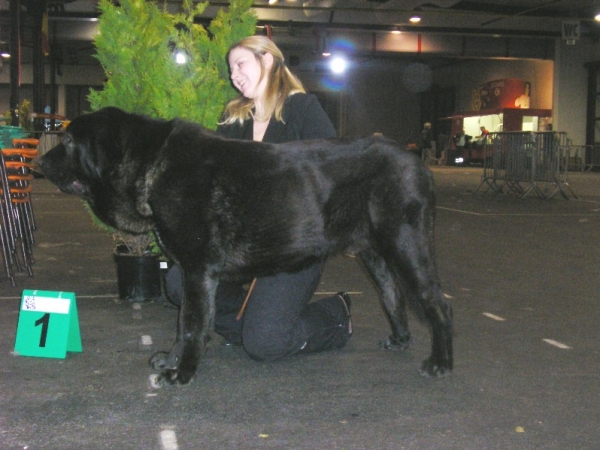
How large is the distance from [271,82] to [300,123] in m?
0.27

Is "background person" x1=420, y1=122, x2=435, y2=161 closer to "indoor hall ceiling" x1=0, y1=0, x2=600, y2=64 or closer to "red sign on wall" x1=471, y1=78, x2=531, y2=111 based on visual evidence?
"red sign on wall" x1=471, y1=78, x2=531, y2=111

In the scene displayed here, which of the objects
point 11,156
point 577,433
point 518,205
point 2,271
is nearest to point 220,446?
point 577,433

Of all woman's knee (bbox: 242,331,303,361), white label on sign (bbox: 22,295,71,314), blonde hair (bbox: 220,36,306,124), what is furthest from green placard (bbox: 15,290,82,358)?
blonde hair (bbox: 220,36,306,124)

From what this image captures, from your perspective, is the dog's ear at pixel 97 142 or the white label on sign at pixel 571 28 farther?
the white label on sign at pixel 571 28

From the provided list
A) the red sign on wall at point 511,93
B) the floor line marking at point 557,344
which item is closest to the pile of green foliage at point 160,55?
the floor line marking at point 557,344

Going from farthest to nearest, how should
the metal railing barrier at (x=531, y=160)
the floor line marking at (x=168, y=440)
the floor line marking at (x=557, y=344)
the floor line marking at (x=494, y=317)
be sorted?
the metal railing barrier at (x=531, y=160), the floor line marking at (x=494, y=317), the floor line marking at (x=557, y=344), the floor line marking at (x=168, y=440)

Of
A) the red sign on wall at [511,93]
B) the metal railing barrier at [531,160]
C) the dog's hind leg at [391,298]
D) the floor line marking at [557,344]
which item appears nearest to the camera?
the dog's hind leg at [391,298]

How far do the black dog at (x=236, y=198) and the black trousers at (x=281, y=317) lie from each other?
11.0 inches

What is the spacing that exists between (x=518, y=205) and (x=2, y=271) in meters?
9.49

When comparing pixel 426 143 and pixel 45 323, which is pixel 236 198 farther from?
pixel 426 143

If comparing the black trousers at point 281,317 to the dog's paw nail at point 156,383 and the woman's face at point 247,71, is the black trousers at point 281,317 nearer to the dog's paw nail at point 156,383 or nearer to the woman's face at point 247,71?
the dog's paw nail at point 156,383

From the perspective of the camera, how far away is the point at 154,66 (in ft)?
16.1

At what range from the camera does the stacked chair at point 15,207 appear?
18.9 ft

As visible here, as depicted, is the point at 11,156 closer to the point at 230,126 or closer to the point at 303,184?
the point at 230,126
